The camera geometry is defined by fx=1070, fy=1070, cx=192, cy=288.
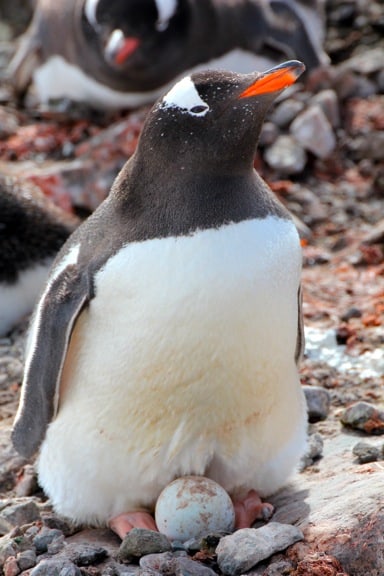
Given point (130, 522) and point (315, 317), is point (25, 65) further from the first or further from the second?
point (130, 522)

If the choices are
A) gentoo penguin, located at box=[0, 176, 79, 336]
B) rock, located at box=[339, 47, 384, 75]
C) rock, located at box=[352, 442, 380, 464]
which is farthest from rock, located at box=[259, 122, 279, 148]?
rock, located at box=[352, 442, 380, 464]

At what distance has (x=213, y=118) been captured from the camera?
8.38ft

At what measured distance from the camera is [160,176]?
8.63 ft

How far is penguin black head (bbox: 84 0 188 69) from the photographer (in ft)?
19.7

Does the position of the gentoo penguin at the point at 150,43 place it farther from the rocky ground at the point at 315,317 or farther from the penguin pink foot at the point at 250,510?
the penguin pink foot at the point at 250,510

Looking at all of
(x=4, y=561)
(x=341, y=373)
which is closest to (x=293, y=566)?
(x=4, y=561)

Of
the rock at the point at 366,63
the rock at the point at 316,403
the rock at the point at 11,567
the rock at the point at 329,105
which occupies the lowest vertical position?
the rock at the point at 366,63

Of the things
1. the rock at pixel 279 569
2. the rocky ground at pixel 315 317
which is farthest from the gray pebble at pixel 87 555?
the rock at pixel 279 569

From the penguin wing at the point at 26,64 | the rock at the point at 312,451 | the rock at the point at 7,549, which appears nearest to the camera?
the rock at the point at 7,549

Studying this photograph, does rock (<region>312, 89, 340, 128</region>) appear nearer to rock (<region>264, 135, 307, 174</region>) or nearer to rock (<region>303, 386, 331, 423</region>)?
rock (<region>264, 135, 307, 174</region>)

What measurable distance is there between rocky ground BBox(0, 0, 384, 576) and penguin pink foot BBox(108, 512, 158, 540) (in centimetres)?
5

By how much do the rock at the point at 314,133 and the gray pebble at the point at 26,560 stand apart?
3.43 m

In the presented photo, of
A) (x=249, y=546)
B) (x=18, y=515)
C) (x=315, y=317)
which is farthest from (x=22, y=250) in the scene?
(x=249, y=546)

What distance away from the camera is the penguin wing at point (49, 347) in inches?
107
